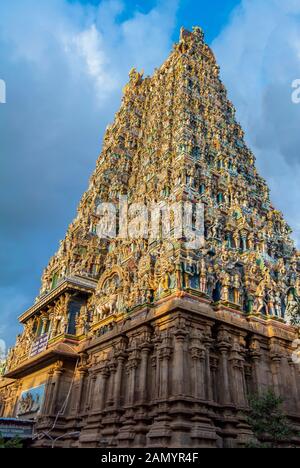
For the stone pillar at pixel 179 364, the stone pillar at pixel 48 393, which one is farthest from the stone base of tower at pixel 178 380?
the stone pillar at pixel 48 393

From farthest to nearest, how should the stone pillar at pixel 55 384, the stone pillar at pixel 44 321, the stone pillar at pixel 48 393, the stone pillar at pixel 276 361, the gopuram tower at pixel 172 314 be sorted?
the stone pillar at pixel 44 321
the stone pillar at pixel 48 393
the stone pillar at pixel 55 384
the stone pillar at pixel 276 361
the gopuram tower at pixel 172 314

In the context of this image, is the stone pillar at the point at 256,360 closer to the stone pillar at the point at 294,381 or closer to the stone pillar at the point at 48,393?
the stone pillar at the point at 294,381

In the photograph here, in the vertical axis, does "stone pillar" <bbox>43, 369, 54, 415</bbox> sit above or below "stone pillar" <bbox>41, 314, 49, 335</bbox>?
below

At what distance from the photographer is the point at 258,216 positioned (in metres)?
29.8

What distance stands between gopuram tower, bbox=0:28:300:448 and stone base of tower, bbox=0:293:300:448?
6cm

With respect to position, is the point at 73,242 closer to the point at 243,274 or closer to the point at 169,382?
the point at 243,274

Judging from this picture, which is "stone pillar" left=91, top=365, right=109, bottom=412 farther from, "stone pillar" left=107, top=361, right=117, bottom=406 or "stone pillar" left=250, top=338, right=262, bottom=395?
"stone pillar" left=250, top=338, right=262, bottom=395

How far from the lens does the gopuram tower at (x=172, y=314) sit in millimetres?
18047

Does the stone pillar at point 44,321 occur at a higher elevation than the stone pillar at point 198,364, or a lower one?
higher

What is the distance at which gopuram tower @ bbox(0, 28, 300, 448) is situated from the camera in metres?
18.0

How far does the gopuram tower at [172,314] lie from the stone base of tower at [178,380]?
0.20 feet

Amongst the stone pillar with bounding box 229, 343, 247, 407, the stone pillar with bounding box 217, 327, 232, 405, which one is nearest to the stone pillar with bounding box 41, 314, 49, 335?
the stone pillar with bounding box 217, 327, 232, 405

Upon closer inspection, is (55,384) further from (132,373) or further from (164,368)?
(164,368)

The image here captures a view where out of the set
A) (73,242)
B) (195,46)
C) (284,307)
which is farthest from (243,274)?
(195,46)
